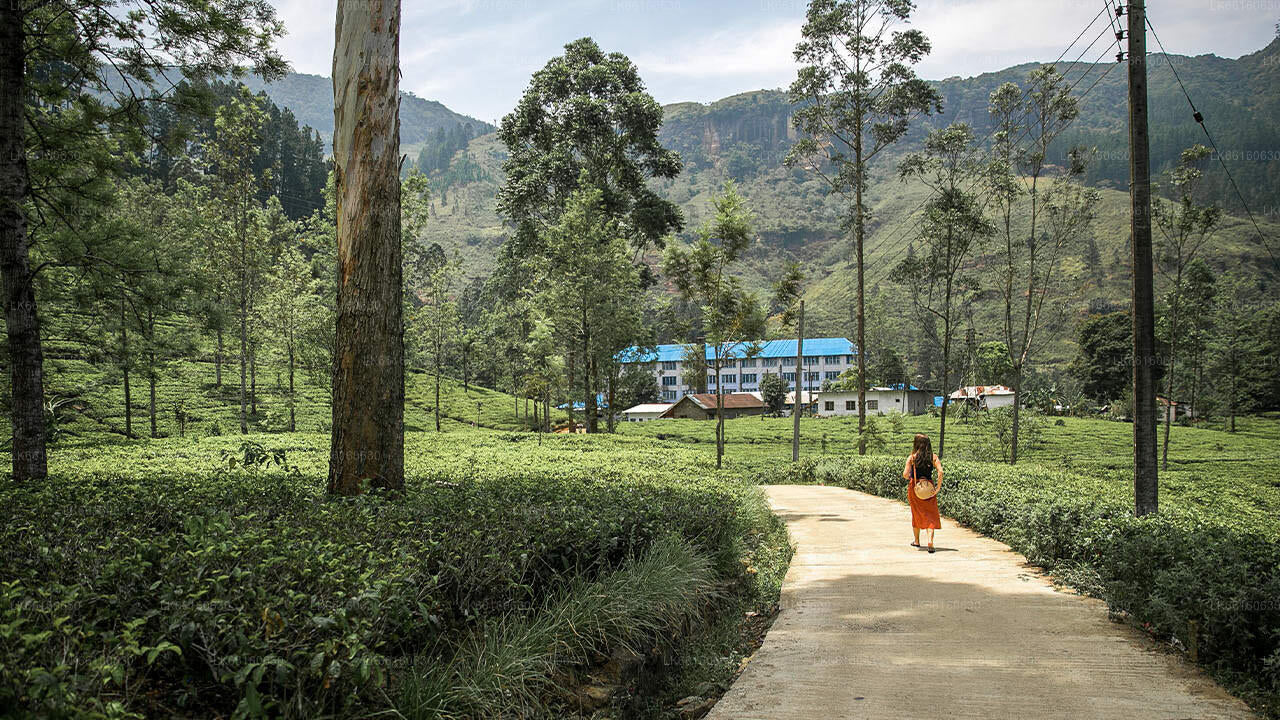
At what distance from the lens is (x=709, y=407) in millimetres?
62781

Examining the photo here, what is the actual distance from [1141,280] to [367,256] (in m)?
7.78

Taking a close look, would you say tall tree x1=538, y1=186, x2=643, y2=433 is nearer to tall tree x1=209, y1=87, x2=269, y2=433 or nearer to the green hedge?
tall tree x1=209, y1=87, x2=269, y2=433

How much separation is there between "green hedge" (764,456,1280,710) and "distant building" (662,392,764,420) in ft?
175

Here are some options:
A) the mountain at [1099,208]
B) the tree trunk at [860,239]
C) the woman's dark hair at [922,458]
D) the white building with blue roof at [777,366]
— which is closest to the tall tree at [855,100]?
the tree trunk at [860,239]

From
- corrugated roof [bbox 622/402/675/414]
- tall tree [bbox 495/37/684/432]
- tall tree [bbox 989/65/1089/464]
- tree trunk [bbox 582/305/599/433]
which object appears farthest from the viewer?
corrugated roof [bbox 622/402/675/414]

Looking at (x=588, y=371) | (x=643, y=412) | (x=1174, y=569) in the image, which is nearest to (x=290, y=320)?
(x=588, y=371)

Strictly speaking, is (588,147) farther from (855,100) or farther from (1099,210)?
(1099,210)

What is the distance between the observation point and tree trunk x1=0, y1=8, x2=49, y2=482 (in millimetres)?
6754

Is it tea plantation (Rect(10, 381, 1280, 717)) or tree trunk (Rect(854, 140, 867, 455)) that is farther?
tree trunk (Rect(854, 140, 867, 455))

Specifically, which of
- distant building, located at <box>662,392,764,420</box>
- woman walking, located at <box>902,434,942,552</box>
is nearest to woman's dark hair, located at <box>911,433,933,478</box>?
woman walking, located at <box>902,434,942,552</box>

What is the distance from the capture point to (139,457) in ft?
40.6

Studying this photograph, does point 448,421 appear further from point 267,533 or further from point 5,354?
point 267,533

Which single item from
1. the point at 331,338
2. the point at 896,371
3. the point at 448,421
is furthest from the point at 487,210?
the point at 331,338

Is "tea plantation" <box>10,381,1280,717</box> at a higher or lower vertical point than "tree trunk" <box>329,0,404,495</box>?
lower
